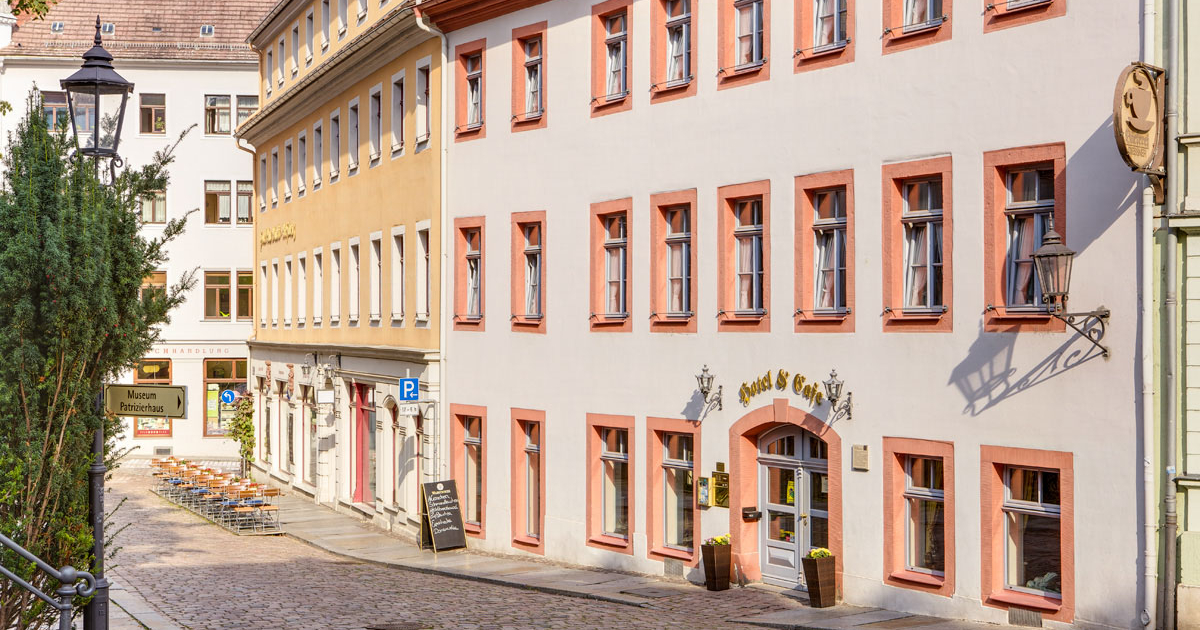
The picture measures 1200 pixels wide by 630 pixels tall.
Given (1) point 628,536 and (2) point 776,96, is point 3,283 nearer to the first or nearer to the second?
(2) point 776,96

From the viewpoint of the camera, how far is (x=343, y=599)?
19.5 m

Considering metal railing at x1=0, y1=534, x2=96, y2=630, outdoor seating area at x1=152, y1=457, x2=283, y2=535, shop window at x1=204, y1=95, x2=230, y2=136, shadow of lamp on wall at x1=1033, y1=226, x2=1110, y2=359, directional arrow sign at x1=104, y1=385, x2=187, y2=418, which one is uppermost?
shop window at x1=204, y1=95, x2=230, y2=136

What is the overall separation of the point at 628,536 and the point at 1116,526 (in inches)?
344

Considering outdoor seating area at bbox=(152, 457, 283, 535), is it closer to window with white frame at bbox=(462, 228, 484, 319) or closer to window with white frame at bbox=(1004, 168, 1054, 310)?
window with white frame at bbox=(462, 228, 484, 319)

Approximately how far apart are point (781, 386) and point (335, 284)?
18098 millimetres

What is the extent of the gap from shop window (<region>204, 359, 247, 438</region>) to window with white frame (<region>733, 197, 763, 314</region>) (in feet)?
113

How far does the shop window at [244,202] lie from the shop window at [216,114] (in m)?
2.05

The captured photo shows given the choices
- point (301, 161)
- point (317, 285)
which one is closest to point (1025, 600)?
point (317, 285)

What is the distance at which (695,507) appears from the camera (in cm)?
2055

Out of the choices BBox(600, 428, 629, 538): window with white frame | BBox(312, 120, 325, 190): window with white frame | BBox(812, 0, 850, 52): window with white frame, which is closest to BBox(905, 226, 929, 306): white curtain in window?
BBox(812, 0, 850, 52): window with white frame

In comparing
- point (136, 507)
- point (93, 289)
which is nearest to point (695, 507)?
point (93, 289)

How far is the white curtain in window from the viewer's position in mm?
17188

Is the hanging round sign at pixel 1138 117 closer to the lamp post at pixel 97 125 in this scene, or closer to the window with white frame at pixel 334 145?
the lamp post at pixel 97 125

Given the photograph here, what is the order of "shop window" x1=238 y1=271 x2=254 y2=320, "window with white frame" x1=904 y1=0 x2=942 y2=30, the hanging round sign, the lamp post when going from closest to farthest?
the lamp post
the hanging round sign
"window with white frame" x1=904 y1=0 x2=942 y2=30
"shop window" x1=238 y1=271 x2=254 y2=320
